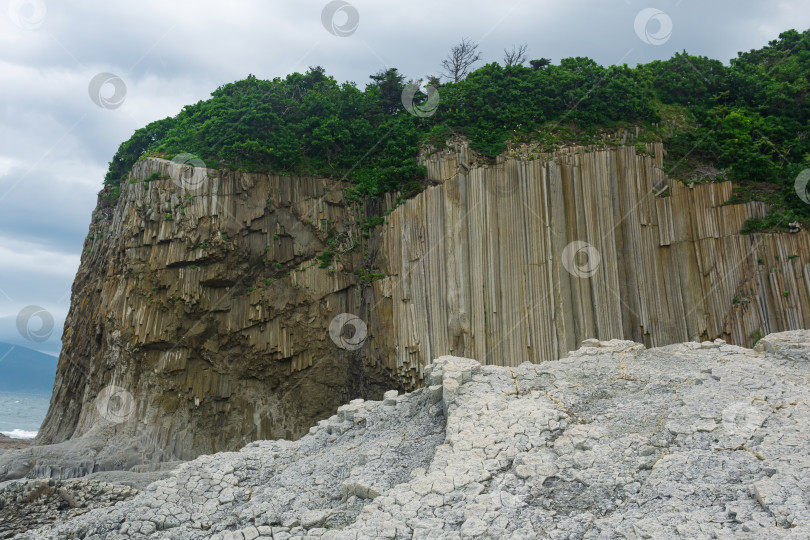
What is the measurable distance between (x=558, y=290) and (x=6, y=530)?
13.9 meters

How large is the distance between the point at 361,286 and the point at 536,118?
866 centimetres

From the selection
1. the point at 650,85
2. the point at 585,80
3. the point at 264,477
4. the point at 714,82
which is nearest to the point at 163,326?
the point at 264,477

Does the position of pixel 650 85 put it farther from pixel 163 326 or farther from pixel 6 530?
pixel 6 530

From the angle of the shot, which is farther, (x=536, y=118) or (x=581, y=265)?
(x=536, y=118)

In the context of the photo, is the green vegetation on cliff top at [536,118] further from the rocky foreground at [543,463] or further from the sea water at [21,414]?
the sea water at [21,414]

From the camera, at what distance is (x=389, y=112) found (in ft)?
74.5

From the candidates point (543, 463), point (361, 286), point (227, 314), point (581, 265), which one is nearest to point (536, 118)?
point (581, 265)

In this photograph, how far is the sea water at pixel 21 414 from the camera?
55.4 meters

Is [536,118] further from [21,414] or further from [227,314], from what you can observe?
[21,414]

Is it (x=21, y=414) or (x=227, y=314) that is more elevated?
(x=227, y=314)

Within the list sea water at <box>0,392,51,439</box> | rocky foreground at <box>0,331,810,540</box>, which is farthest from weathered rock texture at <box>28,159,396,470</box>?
sea water at <box>0,392,51,439</box>

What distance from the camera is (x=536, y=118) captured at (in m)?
19.1

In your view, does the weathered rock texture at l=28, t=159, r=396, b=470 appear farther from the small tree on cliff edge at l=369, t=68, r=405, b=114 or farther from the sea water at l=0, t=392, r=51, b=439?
the sea water at l=0, t=392, r=51, b=439

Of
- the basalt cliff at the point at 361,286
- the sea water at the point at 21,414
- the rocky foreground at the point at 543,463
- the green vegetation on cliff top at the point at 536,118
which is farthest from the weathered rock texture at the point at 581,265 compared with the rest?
the sea water at the point at 21,414
